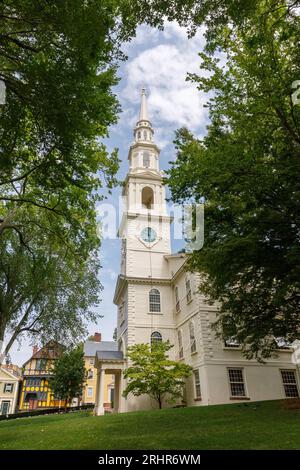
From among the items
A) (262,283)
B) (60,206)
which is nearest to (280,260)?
(262,283)

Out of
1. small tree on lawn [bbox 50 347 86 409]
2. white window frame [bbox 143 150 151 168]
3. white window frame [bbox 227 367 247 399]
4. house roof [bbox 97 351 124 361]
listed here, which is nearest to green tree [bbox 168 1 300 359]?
white window frame [bbox 227 367 247 399]

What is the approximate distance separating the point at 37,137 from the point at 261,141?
28.6 feet

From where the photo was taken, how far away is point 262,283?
53.3 feet

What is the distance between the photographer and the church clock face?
3492cm

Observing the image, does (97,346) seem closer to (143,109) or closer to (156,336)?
(156,336)

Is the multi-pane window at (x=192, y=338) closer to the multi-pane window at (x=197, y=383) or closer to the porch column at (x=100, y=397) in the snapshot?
the multi-pane window at (x=197, y=383)

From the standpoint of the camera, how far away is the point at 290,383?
24.1m

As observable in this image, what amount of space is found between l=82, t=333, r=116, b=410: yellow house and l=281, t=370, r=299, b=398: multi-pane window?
3547cm

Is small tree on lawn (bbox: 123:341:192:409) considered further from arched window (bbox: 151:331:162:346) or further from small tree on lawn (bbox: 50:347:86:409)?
small tree on lawn (bbox: 50:347:86:409)

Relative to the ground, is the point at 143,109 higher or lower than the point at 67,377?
higher

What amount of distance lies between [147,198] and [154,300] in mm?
12834

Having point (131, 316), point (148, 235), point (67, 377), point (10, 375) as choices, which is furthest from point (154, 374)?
point (10, 375)
